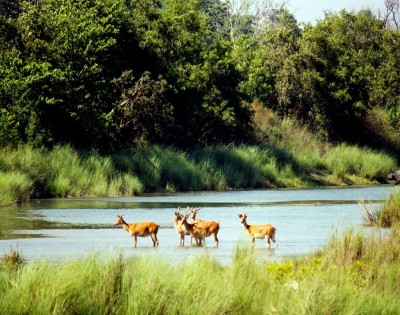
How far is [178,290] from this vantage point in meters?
10.8

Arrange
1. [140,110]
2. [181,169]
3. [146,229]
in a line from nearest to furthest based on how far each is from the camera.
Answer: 1. [146,229]
2. [181,169]
3. [140,110]

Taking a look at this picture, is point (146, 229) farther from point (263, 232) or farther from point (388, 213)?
point (388, 213)

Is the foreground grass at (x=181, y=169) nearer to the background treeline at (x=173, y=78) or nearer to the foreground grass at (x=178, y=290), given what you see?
the background treeline at (x=173, y=78)

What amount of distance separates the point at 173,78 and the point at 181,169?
8420 mm

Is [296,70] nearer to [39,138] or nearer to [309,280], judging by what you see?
[39,138]

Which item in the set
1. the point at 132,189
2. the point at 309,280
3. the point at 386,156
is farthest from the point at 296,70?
the point at 309,280

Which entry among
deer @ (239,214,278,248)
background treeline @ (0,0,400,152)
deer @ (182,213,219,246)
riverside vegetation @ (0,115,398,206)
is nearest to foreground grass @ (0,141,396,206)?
riverside vegetation @ (0,115,398,206)

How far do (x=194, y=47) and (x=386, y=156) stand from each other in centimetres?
1148

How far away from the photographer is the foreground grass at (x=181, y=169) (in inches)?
1401

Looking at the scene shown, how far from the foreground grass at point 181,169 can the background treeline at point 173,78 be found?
1.46 metres

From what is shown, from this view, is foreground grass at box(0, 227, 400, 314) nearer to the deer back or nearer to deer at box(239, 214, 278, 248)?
deer at box(239, 214, 278, 248)

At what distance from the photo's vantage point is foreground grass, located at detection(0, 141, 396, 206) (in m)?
35.6

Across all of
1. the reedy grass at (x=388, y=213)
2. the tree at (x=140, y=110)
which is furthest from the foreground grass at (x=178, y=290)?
the tree at (x=140, y=110)

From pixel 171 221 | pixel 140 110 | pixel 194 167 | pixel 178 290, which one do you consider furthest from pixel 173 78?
pixel 178 290
